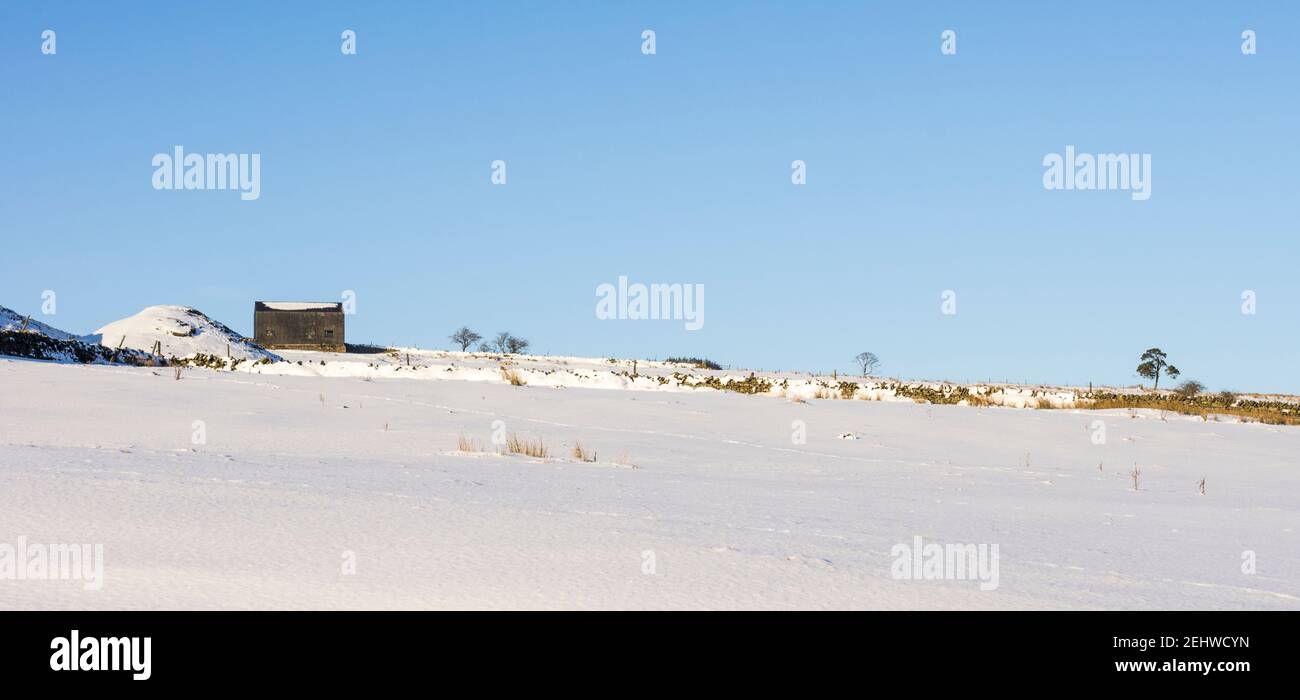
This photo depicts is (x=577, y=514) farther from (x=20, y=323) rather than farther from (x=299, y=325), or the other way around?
(x=299, y=325)

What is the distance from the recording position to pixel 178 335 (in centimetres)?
4419

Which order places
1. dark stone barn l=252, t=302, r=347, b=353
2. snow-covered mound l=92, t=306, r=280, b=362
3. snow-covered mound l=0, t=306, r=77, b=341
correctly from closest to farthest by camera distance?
snow-covered mound l=0, t=306, r=77, b=341, snow-covered mound l=92, t=306, r=280, b=362, dark stone barn l=252, t=302, r=347, b=353

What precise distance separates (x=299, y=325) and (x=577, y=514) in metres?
58.9

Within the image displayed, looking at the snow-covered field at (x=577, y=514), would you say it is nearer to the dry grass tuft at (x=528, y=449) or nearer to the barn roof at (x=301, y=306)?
the dry grass tuft at (x=528, y=449)

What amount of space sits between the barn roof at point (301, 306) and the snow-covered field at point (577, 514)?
165 feet

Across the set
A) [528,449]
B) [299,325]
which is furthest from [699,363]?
[528,449]

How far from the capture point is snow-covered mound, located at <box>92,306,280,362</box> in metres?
42.2

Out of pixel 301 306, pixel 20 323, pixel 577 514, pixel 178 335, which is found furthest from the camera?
pixel 301 306

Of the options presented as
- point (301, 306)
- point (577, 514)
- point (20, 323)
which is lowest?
point (577, 514)

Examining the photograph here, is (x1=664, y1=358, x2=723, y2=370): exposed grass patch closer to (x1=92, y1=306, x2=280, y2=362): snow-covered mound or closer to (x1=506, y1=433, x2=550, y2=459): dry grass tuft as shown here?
(x1=92, y1=306, x2=280, y2=362): snow-covered mound

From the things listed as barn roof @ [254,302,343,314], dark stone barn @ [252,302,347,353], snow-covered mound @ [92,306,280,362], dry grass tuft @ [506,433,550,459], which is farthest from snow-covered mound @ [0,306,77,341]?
barn roof @ [254,302,343,314]

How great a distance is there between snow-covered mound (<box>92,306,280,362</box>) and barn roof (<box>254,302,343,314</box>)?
40.6 feet

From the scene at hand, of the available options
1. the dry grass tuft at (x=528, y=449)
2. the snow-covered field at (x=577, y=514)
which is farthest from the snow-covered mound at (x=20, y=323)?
the dry grass tuft at (x=528, y=449)
